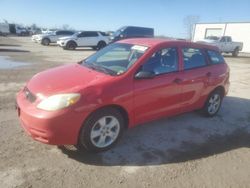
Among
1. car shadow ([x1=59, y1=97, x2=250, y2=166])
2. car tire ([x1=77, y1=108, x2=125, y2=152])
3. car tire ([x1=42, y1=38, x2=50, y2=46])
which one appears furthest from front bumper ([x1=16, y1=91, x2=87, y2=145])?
car tire ([x1=42, y1=38, x2=50, y2=46])

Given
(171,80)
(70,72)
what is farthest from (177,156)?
(70,72)

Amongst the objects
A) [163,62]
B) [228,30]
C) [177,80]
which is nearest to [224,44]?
[228,30]

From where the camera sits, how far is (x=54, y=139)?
11.6ft

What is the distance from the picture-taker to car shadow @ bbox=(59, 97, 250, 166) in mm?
3936

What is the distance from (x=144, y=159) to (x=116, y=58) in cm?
201

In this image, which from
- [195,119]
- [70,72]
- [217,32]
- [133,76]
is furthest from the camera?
[217,32]

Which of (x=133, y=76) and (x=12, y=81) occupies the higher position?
(x=133, y=76)

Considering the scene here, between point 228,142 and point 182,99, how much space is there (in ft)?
3.62

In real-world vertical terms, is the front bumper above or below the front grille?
below

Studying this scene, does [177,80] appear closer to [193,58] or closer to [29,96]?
[193,58]

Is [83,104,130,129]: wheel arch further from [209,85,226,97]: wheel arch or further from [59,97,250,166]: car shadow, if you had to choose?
[209,85,226,97]: wheel arch

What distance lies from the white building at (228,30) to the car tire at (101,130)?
3184 centimetres

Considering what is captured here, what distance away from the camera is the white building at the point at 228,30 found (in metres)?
37.1

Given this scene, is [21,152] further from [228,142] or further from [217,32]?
[217,32]
